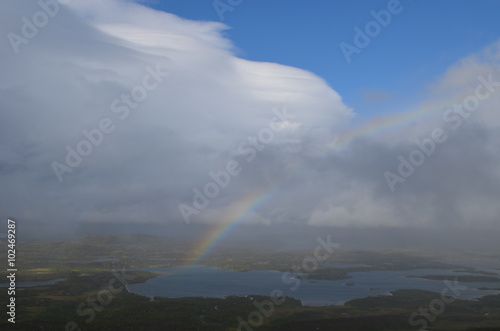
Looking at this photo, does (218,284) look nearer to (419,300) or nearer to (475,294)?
(419,300)

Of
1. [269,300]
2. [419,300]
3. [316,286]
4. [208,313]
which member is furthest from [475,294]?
[208,313]

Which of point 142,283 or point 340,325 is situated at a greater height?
point 142,283

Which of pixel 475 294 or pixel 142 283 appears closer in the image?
pixel 475 294

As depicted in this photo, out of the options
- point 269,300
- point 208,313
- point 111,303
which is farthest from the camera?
point 269,300

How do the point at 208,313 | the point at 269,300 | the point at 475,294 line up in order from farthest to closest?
the point at 475,294
the point at 269,300
the point at 208,313

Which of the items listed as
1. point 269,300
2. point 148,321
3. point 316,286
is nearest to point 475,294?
point 316,286

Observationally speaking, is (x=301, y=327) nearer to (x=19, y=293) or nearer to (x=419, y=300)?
(x=419, y=300)
